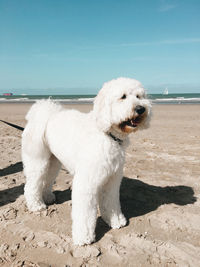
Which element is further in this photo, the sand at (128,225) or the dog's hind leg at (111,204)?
the dog's hind leg at (111,204)

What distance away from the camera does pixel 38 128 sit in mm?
4062

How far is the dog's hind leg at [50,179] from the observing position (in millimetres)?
4449

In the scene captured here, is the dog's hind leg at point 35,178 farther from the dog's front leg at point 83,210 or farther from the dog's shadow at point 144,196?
the dog's front leg at point 83,210

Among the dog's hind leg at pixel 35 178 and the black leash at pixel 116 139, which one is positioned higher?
the black leash at pixel 116 139

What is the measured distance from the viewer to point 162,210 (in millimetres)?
4289

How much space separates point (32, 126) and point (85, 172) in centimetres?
144

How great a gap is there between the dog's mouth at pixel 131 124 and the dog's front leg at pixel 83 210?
838mm

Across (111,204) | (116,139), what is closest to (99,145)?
(116,139)

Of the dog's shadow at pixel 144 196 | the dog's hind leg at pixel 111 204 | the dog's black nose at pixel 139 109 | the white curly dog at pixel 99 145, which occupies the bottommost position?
the dog's shadow at pixel 144 196

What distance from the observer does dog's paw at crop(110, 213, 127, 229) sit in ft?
12.3

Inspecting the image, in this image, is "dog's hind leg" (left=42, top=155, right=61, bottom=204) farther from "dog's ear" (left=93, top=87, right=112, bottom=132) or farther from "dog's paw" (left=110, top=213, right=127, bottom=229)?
"dog's ear" (left=93, top=87, right=112, bottom=132)

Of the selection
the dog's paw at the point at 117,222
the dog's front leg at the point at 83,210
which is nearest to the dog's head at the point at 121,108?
the dog's front leg at the point at 83,210

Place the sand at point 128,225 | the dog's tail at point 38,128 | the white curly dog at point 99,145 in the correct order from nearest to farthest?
the sand at point 128,225 < the white curly dog at point 99,145 < the dog's tail at point 38,128

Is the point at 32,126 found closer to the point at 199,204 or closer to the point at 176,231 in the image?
the point at 176,231
